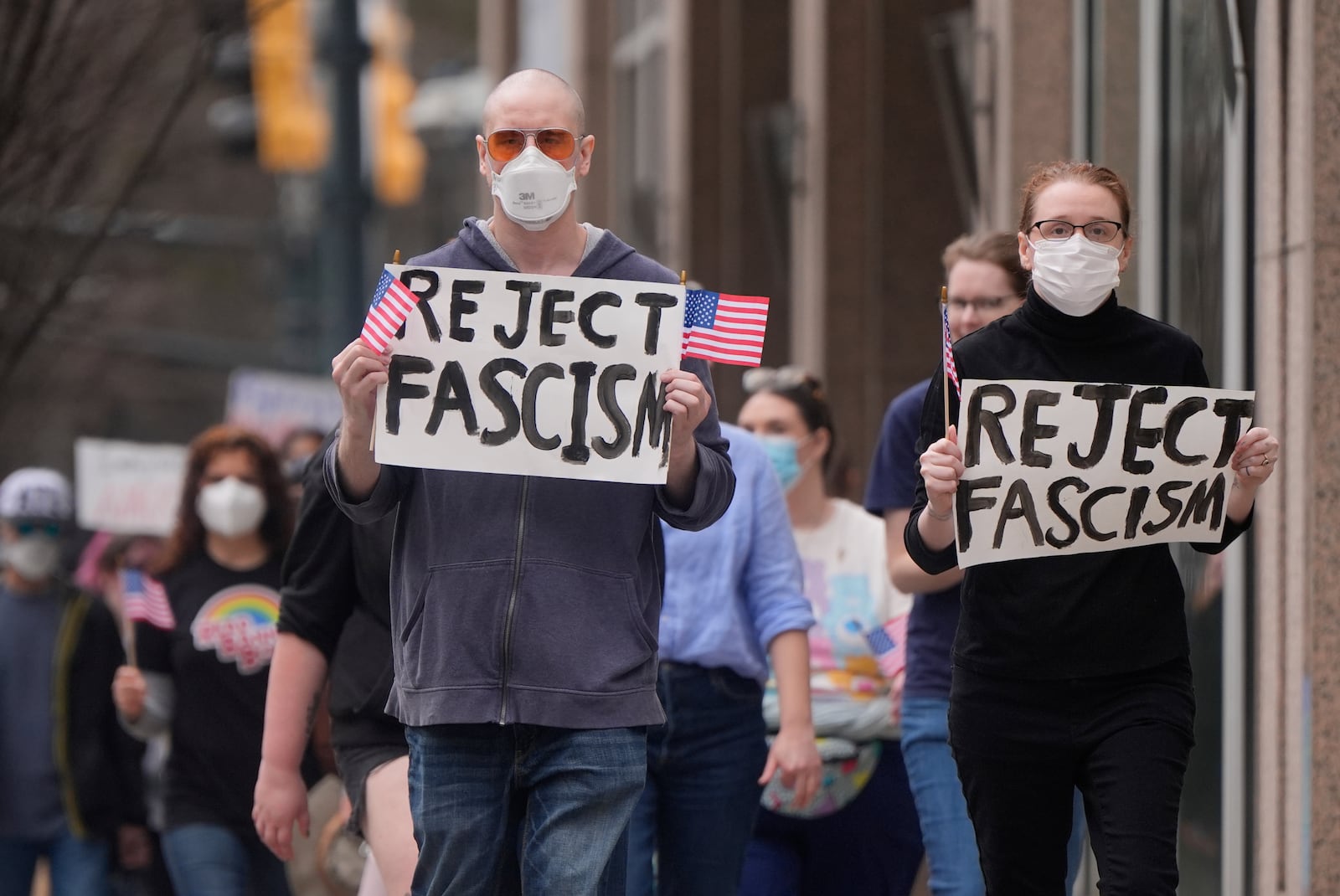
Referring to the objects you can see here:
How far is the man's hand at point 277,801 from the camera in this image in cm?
586

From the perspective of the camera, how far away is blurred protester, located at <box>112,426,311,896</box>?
734 cm

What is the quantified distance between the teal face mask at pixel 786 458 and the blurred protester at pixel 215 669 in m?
1.68

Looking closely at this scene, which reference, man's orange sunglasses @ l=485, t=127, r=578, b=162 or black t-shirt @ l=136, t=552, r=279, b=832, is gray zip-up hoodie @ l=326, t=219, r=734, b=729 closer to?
man's orange sunglasses @ l=485, t=127, r=578, b=162

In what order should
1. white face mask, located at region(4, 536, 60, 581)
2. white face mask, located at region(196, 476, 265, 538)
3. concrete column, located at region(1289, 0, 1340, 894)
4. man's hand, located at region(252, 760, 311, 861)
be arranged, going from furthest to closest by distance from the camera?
white face mask, located at region(4, 536, 60, 581), white face mask, located at region(196, 476, 265, 538), concrete column, located at region(1289, 0, 1340, 894), man's hand, located at region(252, 760, 311, 861)

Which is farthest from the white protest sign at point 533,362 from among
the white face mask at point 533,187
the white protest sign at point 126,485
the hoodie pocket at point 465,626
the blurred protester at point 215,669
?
the white protest sign at point 126,485

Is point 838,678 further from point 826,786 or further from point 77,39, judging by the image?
point 77,39

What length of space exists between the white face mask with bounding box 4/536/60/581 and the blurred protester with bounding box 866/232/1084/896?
11.7ft

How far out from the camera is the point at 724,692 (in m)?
6.21

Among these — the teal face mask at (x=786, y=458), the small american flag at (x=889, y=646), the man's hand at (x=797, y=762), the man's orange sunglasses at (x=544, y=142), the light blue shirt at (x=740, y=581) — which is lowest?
the man's hand at (x=797, y=762)

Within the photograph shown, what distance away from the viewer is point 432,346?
4812 millimetres

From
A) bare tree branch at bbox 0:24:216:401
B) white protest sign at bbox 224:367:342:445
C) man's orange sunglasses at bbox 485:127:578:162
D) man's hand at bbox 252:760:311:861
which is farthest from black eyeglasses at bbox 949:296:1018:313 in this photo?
white protest sign at bbox 224:367:342:445

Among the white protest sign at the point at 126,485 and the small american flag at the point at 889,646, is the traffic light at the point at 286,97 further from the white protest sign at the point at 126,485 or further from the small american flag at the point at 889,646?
the small american flag at the point at 889,646

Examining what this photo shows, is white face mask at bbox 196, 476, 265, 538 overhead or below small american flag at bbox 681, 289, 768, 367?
below

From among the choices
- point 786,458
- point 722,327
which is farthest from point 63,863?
point 722,327
